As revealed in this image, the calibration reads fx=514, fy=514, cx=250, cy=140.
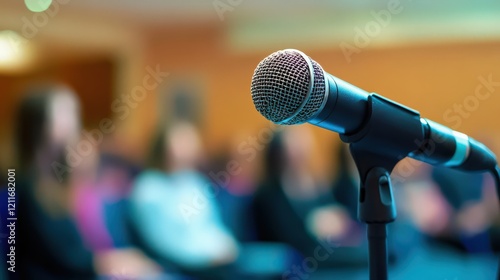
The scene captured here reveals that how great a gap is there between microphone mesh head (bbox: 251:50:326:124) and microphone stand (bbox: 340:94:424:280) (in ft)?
0.27

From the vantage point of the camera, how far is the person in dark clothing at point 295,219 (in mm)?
1658

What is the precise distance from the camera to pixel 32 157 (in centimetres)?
101

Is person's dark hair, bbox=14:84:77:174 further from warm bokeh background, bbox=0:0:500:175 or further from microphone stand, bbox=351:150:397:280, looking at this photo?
warm bokeh background, bbox=0:0:500:175

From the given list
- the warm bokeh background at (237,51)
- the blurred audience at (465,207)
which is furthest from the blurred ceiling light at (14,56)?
the blurred audience at (465,207)

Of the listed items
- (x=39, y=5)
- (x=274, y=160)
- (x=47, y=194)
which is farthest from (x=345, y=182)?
(x=39, y=5)

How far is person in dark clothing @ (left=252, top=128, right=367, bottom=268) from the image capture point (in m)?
1.66

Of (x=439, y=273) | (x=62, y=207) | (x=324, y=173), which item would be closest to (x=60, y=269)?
(x=62, y=207)

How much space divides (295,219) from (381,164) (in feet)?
3.84

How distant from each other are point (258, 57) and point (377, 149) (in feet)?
10.4

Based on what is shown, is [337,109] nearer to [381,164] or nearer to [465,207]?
[381,164]

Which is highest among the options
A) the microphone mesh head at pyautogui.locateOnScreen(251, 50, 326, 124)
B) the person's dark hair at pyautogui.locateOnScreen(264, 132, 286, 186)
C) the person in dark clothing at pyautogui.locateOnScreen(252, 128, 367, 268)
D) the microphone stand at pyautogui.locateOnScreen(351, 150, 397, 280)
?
the person's dark hair at pyautogui.locateOnScreen(264, 132, 286, 186)

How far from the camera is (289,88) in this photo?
493 mm

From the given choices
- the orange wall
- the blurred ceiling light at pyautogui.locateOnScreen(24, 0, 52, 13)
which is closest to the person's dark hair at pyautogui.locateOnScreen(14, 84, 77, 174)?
the blurred ceiling light at pyautogui.locateOnScreen(24, 0, 52, 13)

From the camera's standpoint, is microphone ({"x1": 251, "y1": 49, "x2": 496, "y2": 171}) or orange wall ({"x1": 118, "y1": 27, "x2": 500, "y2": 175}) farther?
orange wall ({"x1": 118, "y1": 27, "x2": 500, "y2": 175})
